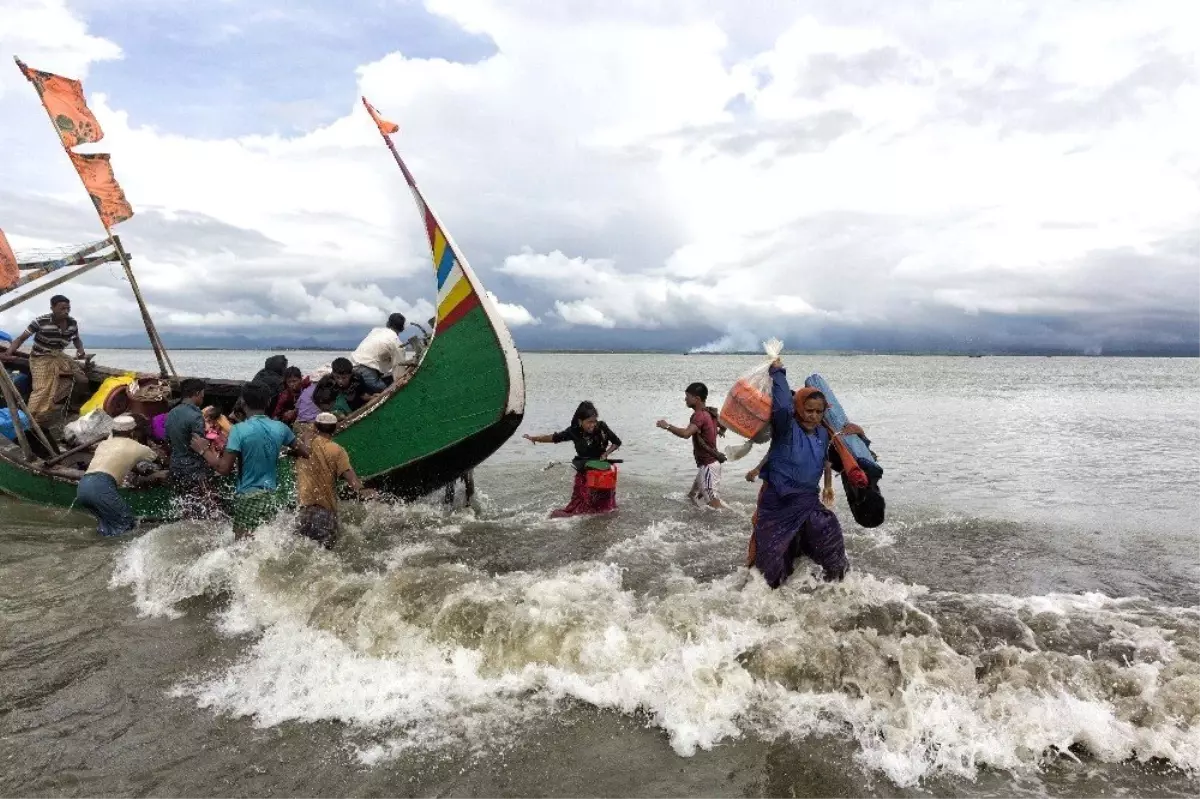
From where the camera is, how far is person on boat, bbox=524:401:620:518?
8156 mm

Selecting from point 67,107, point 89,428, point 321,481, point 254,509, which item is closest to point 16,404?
point 89,428

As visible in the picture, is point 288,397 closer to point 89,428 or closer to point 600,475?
Answer: point 89,428

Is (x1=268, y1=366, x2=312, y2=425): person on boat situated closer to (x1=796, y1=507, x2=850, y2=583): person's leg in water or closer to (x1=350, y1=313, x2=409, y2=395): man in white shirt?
(x1=350, y1=313, x2=409, y2=395): man in white shirt

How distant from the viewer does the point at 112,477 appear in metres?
7.54

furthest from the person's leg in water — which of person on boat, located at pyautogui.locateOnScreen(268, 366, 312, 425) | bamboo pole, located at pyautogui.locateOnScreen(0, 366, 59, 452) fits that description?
bamboo pole, located at pyautogui.locateOnScreen(0, 366, 59, 452)

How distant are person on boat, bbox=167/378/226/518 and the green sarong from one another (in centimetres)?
91

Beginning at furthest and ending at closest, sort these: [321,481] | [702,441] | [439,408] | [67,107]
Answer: [67,107]
[702,441]
[439,408]
[321,481]

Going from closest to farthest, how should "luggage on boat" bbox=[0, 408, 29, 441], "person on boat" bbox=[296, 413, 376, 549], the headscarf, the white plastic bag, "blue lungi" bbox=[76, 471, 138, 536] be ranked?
the headscarf < "person on boat" bbox=[296, 413, 376, 549] < "blue lungi" bbox=[76, 471, 138, 536] < the white plastic bag < "luggage on boat" bbox=[0, 408, 29, 441]

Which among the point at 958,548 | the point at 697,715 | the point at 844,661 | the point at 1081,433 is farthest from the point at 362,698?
the point at 1081,433

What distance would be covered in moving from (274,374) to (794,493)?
23.8ft

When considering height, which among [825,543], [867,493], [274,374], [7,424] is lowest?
[825,543]

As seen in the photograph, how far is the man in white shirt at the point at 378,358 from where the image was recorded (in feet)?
30.0

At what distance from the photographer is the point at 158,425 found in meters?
8.58

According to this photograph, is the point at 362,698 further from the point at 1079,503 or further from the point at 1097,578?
the point at 1079,503
